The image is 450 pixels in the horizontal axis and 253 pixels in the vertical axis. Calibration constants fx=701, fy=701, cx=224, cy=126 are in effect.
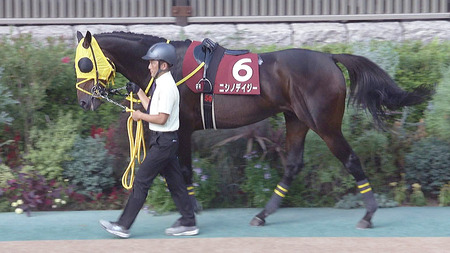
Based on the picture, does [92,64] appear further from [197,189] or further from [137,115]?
[197,189]

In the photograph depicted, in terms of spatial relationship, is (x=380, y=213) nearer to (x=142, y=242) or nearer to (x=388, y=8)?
(x=142, y=242)

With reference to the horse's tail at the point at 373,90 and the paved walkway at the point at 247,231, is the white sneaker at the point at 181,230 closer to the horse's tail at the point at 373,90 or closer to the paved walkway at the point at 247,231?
the paved walkway at the point at 247,231

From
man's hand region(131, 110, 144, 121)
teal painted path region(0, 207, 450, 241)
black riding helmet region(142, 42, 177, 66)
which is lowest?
teal painted path region(0, 207, 450, 241)

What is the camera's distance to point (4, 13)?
10859 mm

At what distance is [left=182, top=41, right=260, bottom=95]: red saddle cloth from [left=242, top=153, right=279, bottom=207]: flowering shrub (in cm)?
125

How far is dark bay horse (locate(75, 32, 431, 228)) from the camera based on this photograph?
7.04 metres

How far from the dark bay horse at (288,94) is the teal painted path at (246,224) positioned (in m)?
0.25

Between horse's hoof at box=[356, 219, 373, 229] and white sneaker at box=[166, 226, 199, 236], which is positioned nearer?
white sneaker at box=[166, 226, 199, 236]

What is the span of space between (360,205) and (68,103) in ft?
12.7

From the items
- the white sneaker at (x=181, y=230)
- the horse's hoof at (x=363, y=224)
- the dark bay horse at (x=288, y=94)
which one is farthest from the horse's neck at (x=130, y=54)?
the horse's hoof at (x=363, y=224)

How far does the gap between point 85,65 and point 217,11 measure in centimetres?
448

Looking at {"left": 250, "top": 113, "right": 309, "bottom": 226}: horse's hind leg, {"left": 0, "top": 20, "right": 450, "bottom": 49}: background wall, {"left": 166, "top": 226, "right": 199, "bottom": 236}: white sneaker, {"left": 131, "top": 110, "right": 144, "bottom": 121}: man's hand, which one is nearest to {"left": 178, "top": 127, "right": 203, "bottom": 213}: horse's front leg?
{"left": 166, "top": 226, "right": 199, "bottom": 236}: white sneaker

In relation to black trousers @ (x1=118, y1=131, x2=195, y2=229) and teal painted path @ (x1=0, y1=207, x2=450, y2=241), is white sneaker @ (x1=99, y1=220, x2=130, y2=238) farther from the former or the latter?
teal painted path @ (x1=0, y1=207, x2=450, y2=241)

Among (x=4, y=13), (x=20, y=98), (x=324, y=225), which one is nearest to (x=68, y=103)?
(x=20, y=98)
